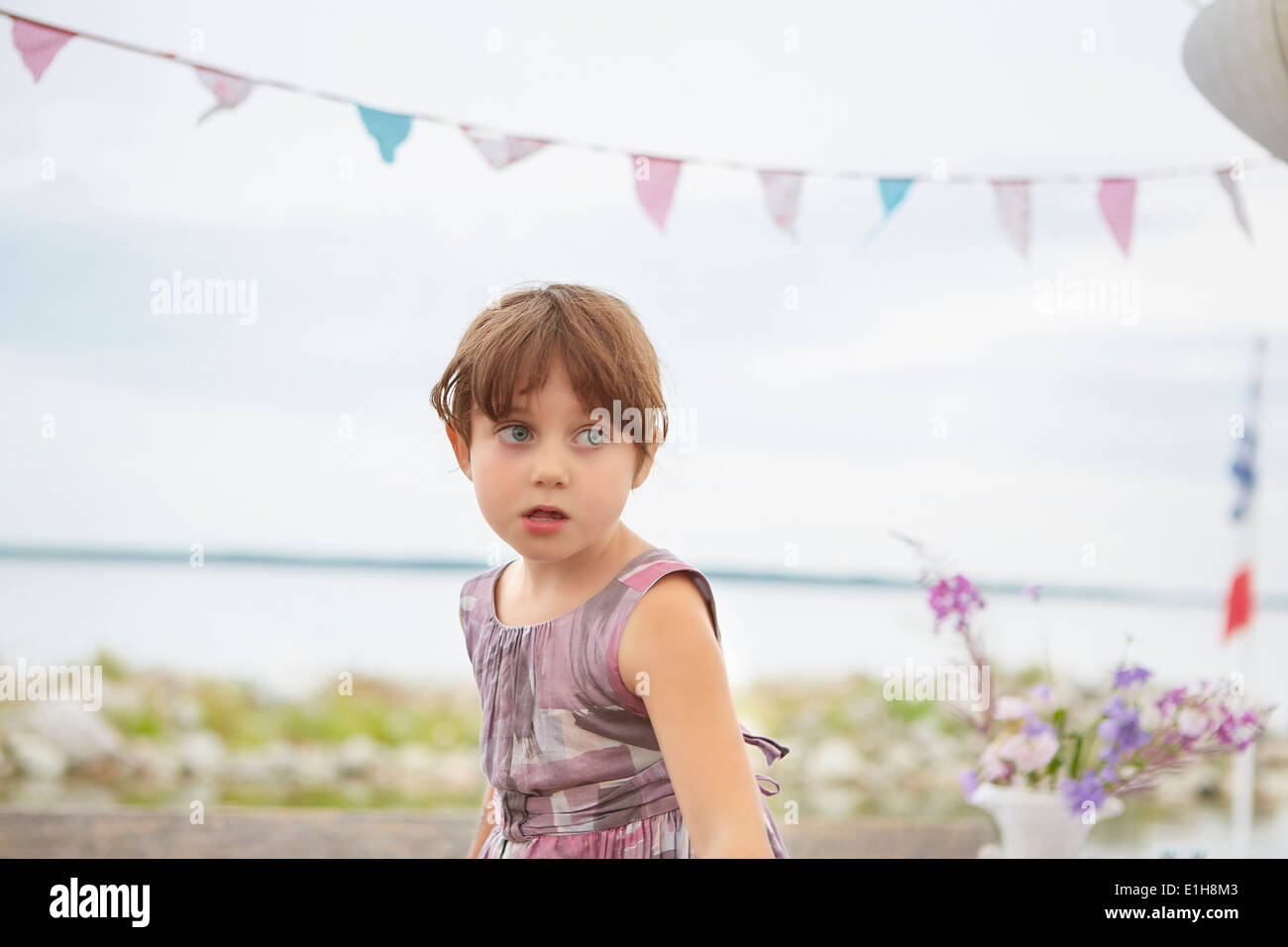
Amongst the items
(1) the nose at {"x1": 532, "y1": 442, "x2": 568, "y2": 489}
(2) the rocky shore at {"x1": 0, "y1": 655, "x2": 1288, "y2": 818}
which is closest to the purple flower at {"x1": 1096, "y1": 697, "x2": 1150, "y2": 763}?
(1) the nose at {"x1": 532, "y1": 442, "x2": 568, "y2": 489}

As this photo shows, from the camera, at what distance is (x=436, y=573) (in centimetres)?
703

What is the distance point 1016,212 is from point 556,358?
2.50 m

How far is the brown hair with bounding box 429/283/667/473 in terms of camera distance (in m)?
0.88

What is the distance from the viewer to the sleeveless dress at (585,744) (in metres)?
0.87

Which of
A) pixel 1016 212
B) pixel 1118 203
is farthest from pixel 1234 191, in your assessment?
pixel 1016 212

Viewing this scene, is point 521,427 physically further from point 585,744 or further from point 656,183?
point 656,183

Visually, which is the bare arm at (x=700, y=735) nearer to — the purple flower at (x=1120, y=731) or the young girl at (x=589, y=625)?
the young girl at (x=589, y=625)

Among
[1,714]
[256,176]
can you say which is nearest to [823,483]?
[256,176]

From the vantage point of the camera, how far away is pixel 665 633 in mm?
833

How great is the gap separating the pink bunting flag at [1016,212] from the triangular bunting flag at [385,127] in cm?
160

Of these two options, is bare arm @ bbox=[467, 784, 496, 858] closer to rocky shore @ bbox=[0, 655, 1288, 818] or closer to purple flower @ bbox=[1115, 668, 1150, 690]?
purple flower @ bbox=[1115, 668, 1150, 690]

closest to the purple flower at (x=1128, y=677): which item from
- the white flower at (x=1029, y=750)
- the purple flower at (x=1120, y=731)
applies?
the purple flower at (x=1120, y=731)
